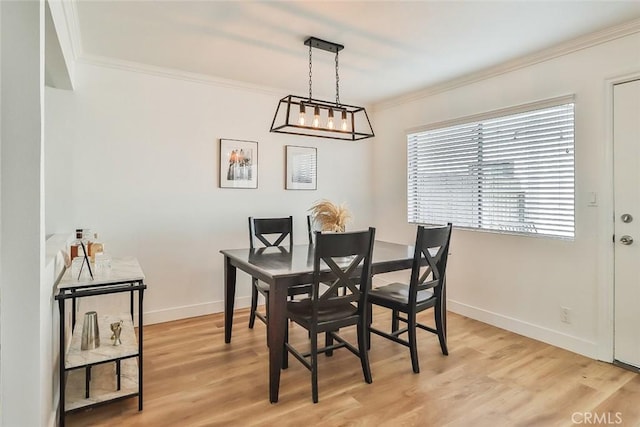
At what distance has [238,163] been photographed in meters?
3.90

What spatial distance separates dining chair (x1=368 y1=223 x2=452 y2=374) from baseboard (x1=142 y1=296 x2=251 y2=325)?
181 cm

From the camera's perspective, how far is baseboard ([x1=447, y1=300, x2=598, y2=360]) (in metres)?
2.85

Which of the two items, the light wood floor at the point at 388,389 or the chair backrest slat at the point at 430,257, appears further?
the chair backrest slat at the point at 430,257

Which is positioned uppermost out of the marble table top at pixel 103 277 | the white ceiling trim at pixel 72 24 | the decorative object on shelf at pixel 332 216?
the white ceiling trim at pixel 72 24

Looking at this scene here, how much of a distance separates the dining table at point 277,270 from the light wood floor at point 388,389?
0.23 metres

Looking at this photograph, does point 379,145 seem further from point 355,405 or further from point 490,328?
point 355,405

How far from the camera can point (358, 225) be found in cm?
482

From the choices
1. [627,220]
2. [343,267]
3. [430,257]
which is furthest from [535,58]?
[343,267]

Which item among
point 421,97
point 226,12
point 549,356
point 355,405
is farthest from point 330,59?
point 549,356

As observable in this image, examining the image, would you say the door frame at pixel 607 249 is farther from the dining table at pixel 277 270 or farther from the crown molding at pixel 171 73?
the crown molding at pixel 171 73

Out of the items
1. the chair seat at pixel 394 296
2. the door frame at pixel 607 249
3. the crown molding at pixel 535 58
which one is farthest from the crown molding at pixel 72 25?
the door frame at pixel 607 249

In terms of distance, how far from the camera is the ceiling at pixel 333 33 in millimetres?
2369

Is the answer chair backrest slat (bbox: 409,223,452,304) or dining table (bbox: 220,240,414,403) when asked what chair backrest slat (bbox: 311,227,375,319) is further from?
chair backrest slat (bbox: 409,223,452,304)

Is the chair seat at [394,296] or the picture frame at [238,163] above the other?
the picture frame at [238,163]
